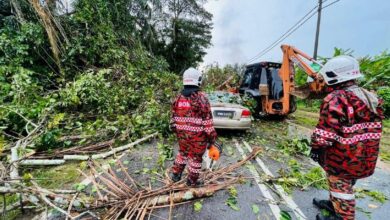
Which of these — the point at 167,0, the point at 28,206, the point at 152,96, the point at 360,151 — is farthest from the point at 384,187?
the point at 167,0

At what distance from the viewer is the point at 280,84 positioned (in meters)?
9.55

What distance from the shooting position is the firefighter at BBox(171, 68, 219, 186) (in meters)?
3.76

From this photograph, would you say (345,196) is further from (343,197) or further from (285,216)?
(285,216)

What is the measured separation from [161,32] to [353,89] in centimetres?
2541

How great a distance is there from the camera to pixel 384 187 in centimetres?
464

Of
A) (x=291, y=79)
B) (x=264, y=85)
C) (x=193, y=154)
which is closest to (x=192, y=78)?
(x=193, y=154)

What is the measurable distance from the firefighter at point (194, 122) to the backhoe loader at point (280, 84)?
4.69 m

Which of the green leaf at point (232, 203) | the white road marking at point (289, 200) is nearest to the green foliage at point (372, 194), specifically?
the white road marking at point (289, 200)

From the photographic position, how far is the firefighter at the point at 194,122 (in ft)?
12.3

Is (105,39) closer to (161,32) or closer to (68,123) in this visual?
(68,123)

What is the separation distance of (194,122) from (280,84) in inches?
264

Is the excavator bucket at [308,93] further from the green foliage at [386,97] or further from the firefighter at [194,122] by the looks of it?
the green foliage at [386,97]

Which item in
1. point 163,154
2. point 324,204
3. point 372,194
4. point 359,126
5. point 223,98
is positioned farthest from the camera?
point 223,98

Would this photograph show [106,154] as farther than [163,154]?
Answer: No
